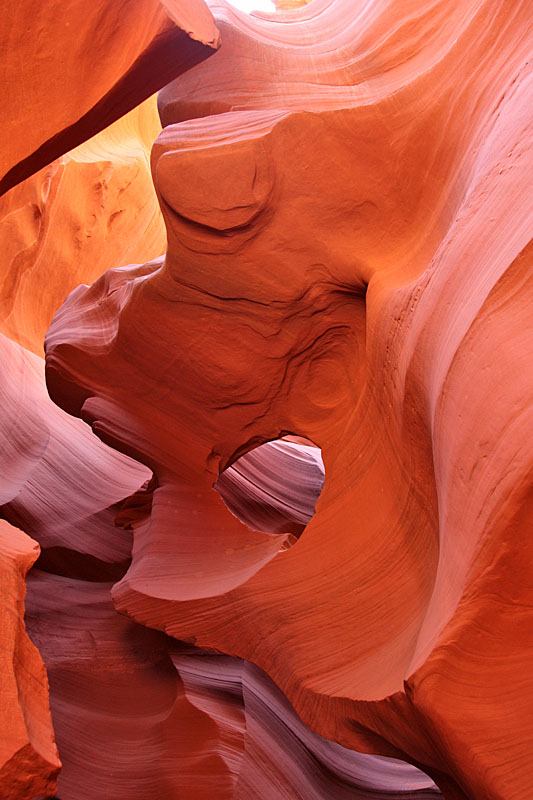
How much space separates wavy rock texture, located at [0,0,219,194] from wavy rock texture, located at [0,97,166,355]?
2877mm

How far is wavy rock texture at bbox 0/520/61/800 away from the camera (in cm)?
179

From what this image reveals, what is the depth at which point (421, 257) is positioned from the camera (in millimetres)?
2723

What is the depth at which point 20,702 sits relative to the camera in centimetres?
194

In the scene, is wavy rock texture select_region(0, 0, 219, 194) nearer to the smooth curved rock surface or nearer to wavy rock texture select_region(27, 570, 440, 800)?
the smooth curved rock surface

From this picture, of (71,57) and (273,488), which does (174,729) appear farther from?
(71,57)

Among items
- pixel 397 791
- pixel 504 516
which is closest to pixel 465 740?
pixel 504 516

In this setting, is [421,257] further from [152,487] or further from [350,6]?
[152,487]

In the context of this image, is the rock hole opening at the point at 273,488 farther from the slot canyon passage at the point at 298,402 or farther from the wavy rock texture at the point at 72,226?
the wavy rock texture at the point at 72,226

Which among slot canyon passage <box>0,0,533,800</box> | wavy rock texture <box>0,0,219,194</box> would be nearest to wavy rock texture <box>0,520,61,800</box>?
slot canyon passage <box>0,0,533,800</box>

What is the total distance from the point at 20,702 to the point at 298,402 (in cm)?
187

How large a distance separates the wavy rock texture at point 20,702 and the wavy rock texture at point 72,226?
3.82m

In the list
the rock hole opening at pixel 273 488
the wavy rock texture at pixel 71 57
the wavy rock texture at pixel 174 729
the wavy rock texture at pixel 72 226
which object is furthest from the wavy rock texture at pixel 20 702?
the wavy rock texture at pixel 72 226

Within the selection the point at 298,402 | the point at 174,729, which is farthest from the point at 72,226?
the point at 174,729

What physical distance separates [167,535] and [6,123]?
2003 mm
